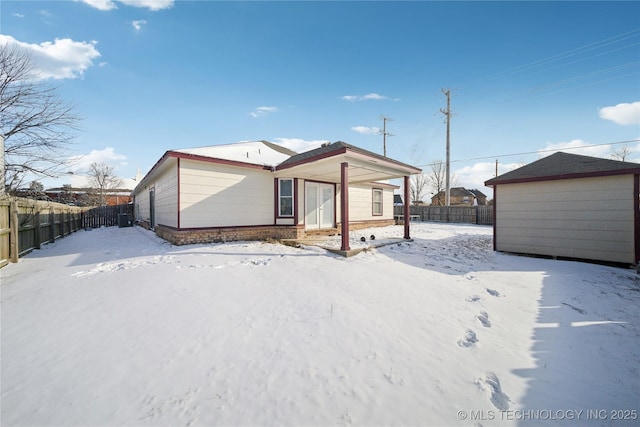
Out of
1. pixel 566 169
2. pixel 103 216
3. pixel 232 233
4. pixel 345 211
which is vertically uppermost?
pixel 566 169

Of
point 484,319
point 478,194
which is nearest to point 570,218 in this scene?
point 484,319

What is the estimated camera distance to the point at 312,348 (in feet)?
9.11

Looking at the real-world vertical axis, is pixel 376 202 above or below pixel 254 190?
below

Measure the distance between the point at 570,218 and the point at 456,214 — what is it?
49.1 feet

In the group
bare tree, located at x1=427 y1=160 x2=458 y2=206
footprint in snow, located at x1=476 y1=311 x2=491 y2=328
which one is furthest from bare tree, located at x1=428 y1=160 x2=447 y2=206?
footprint in snow, located at x1=476 y1=311 x2=491 y2=328

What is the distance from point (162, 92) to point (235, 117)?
3226mm

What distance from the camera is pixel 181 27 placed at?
28.0ft

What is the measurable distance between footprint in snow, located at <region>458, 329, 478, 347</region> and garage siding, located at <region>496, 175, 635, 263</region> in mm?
6448

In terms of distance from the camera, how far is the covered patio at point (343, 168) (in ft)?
24.0

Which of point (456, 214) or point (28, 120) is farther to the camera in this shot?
point (456, 214)

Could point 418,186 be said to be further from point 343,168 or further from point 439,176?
point 343,168

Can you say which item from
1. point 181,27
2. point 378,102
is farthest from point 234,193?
point 378,102

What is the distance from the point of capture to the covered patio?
7316 millimetres

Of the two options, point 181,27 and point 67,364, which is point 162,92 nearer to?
point 181,27
